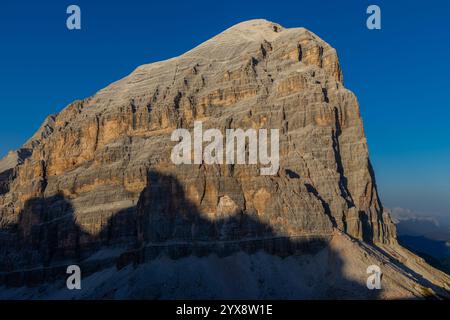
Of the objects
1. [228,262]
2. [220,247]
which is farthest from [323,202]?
[228,262]

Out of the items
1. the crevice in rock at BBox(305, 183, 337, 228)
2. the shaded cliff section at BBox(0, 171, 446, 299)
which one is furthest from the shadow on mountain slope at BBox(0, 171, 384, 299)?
the crevice in rock at BBox(305, 183, 337, 228)

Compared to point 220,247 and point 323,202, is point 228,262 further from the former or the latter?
point 323,202

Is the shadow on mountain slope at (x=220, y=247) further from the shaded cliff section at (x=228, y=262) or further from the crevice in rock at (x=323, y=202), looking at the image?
the crevice in rock at (x=323, y=202)

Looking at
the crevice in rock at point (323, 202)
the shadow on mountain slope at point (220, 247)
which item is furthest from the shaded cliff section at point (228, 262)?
the crevice in rock at point (323, 202)

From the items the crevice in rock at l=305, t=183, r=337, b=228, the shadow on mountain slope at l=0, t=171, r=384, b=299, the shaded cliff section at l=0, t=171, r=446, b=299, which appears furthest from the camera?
the crevice in rock at l=305, t=183, r=337, b=228

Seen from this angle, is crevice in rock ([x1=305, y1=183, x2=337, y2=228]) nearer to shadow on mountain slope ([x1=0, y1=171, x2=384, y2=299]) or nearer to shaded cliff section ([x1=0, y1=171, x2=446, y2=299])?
shaded cliff section ([x1=0, y1=171, x2=446, y2=299])

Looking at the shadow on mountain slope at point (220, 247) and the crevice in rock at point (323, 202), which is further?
the crevice in rock at point (323, 202)

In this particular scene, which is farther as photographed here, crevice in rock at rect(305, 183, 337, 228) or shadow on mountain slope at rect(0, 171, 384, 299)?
crevice in rock at rect(305, 183, 337, 228)

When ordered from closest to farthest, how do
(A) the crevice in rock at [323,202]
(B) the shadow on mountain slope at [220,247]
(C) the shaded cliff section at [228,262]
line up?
1. (C) the shaded cliff section at [228,262]
2. (B) the shadow on mountain slope at [220,247]
3. (A) the crevice in rock at [323,202]

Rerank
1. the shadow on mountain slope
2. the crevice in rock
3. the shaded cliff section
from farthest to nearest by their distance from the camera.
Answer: the crevice in rock < the shadow on mountain slope < the shaded cliff section

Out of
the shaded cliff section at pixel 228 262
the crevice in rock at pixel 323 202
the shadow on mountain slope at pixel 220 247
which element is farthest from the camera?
the crevice in rock at pixel 323 202

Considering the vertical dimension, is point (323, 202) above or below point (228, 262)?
above

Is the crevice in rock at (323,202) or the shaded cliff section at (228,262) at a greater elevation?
the crevice in rock at (323,202)
